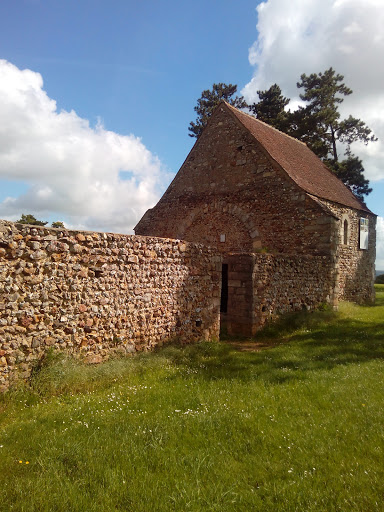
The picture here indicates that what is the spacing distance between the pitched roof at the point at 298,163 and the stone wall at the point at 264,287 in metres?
3.63

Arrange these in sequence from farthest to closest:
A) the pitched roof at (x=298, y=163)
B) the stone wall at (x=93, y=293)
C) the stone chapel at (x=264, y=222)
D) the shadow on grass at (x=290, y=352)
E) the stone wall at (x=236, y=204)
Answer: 1. the pitched roof at (x=298, y=163)
2. the stone wall at (x=236, y=204)
3. the stone chapel at (x=264, y=222)
4. the shadow on grass at (x=290, y=352)
5. the stone wall at (x=93, y=293)

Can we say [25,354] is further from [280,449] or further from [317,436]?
[317,436]

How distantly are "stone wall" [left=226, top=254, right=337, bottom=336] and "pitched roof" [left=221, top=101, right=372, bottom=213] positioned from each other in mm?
3634

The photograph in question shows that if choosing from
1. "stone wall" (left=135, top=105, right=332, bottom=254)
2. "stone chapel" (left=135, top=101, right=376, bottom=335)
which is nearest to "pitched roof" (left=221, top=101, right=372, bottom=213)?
"stone chapel" (left=135, top=101, right=376, bottom=335)

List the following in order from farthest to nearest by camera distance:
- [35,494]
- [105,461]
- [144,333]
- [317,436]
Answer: [144,333] < [317,436] < [105,461] < [35,494]

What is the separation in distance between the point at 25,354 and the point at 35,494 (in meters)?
2.51

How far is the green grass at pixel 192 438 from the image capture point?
296 centimetres

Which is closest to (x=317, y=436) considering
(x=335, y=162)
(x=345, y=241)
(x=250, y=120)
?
(x=345, y=241)

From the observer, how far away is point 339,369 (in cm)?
670

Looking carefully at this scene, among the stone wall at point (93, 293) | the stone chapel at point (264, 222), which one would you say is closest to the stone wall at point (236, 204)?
the stone chapel at point (264, 222)

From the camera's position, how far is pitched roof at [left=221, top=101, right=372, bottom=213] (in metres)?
14.9

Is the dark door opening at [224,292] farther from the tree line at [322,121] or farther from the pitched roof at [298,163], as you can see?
the tree line at [322,121]

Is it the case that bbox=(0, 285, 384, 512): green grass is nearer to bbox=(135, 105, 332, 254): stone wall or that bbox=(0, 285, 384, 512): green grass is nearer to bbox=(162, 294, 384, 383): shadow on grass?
bbox=(162, 294, 384, 383): shadow on grass

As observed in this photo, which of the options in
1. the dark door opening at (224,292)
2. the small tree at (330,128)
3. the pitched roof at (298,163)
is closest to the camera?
the dark door opening at (224,292)
